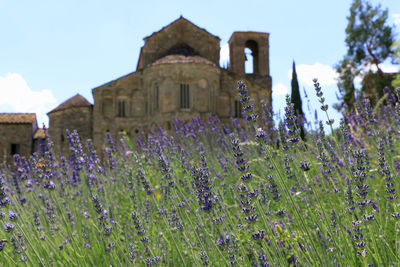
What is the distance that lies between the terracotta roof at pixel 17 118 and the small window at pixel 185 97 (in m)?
14.4

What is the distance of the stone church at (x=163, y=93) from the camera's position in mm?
25875

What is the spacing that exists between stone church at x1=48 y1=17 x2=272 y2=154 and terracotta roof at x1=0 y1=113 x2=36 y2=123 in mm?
3918

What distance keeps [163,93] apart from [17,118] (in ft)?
48.0

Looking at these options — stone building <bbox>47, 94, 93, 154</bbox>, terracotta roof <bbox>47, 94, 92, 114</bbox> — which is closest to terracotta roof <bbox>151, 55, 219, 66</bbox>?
stone building <bbox>47, 94, 93, 154</bbox>

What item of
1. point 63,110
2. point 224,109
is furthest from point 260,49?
point 63,110

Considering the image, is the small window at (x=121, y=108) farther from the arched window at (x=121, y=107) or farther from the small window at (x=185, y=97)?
the small window at (x=185, y=97)

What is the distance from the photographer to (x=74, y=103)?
1140 inches

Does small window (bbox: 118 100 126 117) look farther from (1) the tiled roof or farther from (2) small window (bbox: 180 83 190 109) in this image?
(2) small window (bbox: 180 83 190 109)

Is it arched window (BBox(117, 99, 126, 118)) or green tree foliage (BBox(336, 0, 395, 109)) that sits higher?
green tree foliage (BBox(336, 0, 395, 109))

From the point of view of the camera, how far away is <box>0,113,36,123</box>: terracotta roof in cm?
3108

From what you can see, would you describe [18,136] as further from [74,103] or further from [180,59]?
[180,59]

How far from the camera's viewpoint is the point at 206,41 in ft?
98.1

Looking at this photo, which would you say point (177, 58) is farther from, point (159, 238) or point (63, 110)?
point (159, 238)

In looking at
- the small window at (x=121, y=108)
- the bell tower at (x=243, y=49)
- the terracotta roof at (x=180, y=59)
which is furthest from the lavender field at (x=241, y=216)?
the bell tower at (x=243, y=49)
